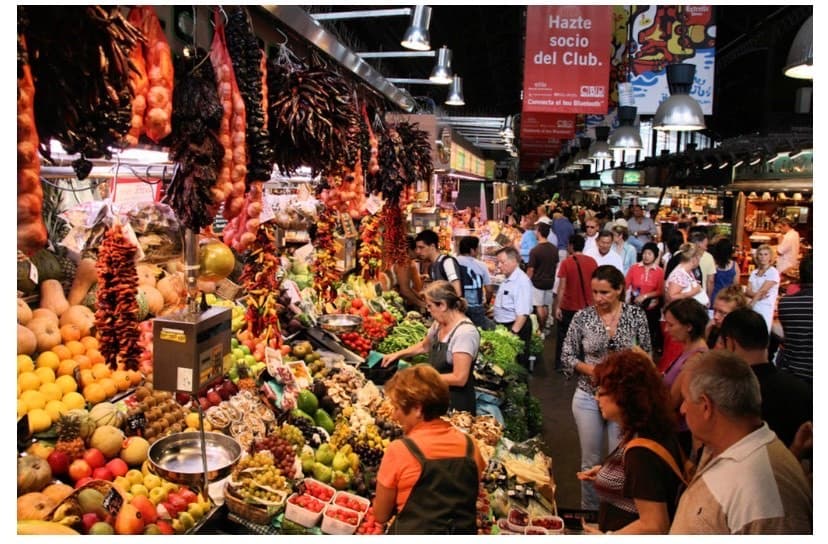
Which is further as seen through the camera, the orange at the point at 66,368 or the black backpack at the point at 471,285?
the black backpack at the point at 471,285

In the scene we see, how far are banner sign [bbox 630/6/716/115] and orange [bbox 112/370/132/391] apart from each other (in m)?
6.52

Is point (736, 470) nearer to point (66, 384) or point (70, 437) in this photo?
point (70, 437)

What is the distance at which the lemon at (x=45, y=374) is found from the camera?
3.68m

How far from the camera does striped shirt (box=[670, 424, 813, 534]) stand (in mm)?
2420

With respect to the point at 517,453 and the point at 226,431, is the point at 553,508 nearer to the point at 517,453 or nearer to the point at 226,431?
the point at 517,453

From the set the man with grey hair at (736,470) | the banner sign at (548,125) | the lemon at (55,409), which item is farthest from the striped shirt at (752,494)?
the banner sign at (548,125)

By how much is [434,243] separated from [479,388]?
2.27m

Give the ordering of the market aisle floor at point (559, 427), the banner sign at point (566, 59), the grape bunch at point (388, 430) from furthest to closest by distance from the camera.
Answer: the banner sign at point (566, 59)
the market aisle floor at point (559, 427)
the grape bunch at point (388, 430)

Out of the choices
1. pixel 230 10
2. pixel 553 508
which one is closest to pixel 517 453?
pixel 553 508

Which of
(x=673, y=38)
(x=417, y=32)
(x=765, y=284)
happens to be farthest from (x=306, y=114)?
(x=765, y=284)

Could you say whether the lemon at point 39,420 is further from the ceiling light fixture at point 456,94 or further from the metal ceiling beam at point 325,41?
the ceiling light fixture at point 456,94

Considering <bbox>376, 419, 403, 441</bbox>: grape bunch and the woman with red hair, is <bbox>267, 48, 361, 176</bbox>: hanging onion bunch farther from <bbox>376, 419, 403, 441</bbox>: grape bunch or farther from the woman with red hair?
<bbox>376, 419, 403, 441</bbox>: grape bunch

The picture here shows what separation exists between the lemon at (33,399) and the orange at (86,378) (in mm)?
312

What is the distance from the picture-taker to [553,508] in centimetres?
447
